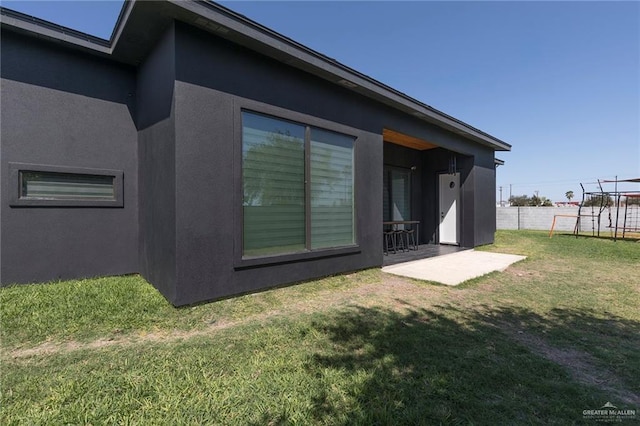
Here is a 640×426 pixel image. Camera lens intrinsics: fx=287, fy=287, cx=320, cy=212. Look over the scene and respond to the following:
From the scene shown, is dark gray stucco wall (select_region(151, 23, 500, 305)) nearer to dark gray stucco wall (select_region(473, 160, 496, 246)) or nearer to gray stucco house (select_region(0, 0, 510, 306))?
gray stucco house (select_region(0, 0, 510, 306))

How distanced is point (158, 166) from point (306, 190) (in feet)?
7.46

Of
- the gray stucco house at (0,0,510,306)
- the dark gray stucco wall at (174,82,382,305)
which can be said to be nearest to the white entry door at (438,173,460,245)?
the gray stucco house at (0,0,510,306)

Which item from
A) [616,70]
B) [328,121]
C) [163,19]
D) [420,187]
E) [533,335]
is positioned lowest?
[533,335]

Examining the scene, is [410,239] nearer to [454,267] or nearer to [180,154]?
[454,267]

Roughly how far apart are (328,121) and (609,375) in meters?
4.77

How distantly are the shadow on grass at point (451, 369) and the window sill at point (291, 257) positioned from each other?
1.41 meters

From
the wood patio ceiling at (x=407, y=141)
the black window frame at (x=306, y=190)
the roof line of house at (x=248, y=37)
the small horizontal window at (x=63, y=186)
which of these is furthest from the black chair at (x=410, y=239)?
the small horizontal window at (x=63, y=186)

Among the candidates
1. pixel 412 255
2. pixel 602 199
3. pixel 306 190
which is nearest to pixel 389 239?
pixel 412 255

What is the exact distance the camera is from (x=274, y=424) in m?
1.75

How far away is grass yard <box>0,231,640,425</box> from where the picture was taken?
1.87 metres

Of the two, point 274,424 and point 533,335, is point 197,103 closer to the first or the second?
point 274,424

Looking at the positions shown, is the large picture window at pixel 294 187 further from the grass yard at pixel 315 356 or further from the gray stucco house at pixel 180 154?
the grass yard at pixel 315 356

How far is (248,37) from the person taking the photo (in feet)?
12.8

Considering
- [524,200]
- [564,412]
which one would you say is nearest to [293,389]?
[564,412]
